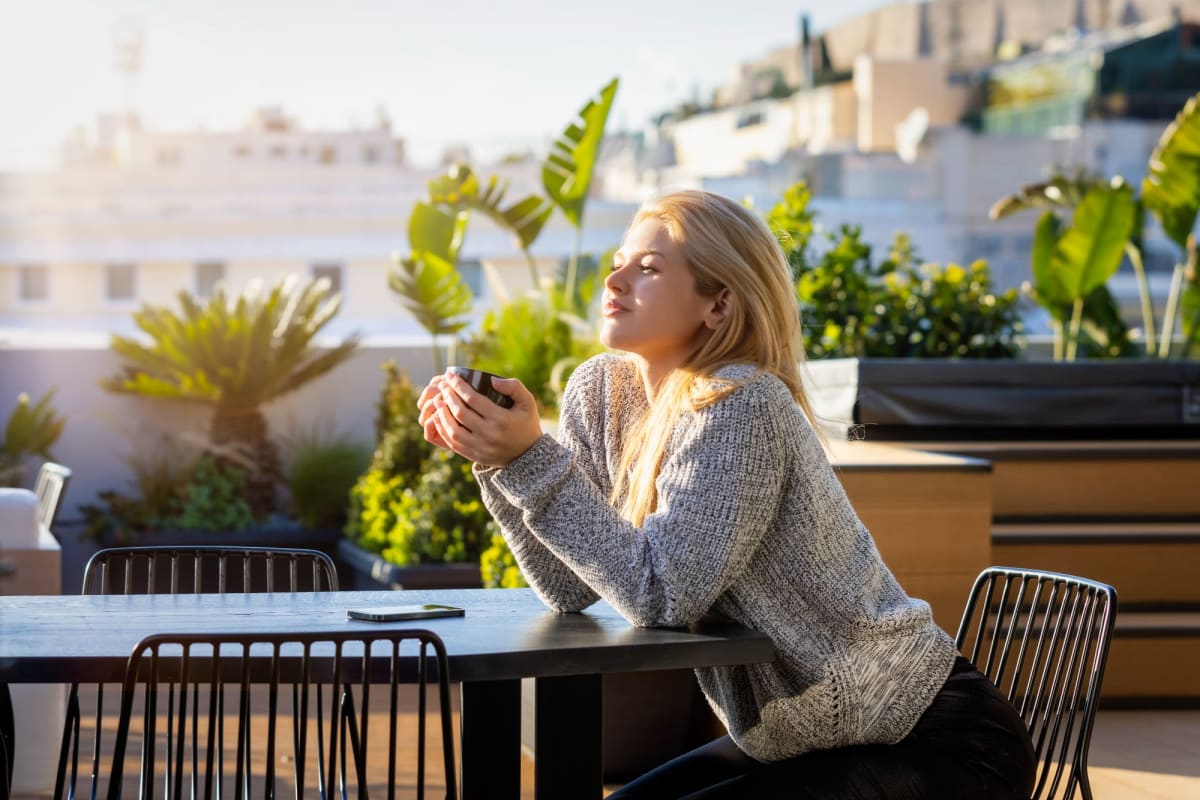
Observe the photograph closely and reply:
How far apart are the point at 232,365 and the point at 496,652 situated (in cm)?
731

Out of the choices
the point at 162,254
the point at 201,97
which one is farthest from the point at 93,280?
the point at 201,97

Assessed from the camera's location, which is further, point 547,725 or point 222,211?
point 222,211

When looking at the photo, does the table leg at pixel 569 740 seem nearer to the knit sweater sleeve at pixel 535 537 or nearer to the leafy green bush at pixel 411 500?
the knit sweater sleeve at pixel 535 537

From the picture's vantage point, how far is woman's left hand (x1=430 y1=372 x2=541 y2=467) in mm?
2072

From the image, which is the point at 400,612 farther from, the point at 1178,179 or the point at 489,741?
the point at 1178,179

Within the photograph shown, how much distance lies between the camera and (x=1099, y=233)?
7336 millimetres

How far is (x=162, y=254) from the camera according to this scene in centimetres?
3397

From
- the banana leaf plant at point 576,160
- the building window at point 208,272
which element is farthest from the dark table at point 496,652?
the building window at point 208,272

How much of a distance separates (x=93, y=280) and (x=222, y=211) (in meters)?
3.33

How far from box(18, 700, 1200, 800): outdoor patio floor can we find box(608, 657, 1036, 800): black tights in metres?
2.29

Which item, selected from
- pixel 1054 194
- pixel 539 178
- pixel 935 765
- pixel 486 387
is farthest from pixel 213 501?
pixel 539 178

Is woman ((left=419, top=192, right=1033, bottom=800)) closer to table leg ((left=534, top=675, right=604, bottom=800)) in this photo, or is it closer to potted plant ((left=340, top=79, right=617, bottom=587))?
table leg ((left=534, top=675, right=604, bottom=800))

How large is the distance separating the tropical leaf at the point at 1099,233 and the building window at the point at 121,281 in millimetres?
29078

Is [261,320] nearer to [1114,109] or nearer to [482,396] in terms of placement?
[482,396]
